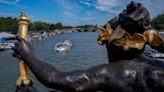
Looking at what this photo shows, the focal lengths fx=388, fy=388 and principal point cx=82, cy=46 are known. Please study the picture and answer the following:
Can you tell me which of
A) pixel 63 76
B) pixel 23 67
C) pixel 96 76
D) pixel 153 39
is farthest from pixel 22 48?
pixel 153 39

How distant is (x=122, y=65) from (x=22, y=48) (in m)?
0.49

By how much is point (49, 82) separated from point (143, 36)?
0.50m

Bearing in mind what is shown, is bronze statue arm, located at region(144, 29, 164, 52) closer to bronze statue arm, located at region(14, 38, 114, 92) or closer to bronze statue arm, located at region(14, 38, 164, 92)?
bronze statue arm, located at region(14, 38, 164, 92)

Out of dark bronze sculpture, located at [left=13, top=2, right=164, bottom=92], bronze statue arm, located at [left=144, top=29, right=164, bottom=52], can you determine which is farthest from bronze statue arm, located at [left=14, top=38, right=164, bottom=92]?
bronze statue arm, located at [left=144, top=29, right=164, bottom=52]

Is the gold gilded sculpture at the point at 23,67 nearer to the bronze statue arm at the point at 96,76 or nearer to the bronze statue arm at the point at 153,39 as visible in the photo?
the bronze statue arm at the point at 96,76

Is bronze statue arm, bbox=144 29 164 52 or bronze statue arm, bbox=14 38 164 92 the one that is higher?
bronze statue arm, bbox=144 29 164 52

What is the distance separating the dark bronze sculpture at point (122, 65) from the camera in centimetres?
181

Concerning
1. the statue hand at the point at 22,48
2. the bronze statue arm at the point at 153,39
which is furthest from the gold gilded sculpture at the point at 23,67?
the bronze statue arm at the point at 153,39

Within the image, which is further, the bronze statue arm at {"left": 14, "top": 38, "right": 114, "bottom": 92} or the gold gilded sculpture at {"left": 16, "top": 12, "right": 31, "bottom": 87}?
the gold gilded sculpture at {"left": 16, "top": 12, "right": 31, "bottom": 87}

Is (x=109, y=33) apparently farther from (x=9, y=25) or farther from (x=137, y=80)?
(x=9, y=25)

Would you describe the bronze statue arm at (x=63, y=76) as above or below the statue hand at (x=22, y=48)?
below

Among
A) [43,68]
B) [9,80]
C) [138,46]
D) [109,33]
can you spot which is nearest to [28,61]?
[43,68]

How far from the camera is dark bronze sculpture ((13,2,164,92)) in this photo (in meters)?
1.81

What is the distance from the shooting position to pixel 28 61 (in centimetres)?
185
